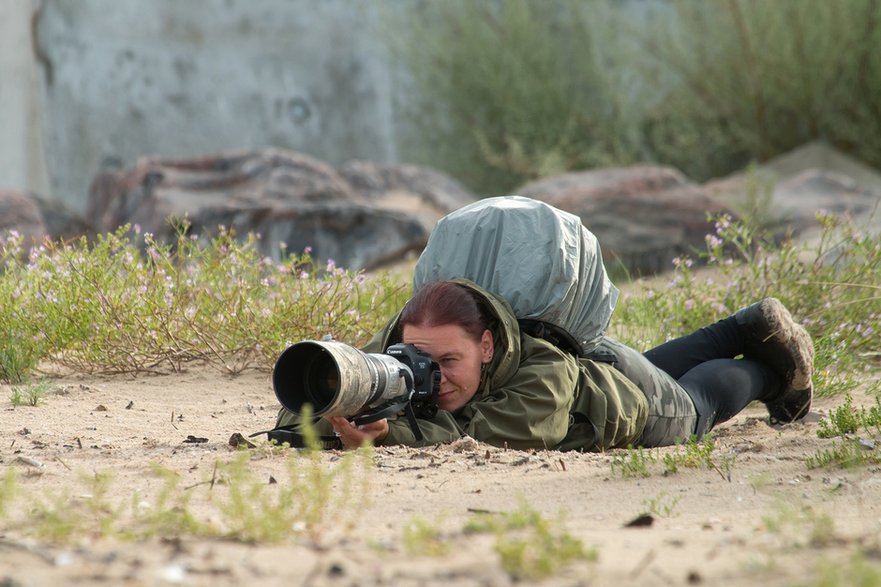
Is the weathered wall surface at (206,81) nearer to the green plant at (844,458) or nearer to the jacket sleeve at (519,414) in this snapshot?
the jacket sleeve at (519,414)

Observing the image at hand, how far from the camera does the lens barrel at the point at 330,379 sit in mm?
2760

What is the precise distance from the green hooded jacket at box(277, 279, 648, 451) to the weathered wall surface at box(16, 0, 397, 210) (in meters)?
9.41

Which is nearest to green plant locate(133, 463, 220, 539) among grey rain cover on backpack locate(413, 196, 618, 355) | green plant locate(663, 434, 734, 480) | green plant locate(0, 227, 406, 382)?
green plant locate(663, 434, 734, 480)

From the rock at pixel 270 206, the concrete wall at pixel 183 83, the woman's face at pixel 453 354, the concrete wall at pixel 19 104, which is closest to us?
the woman's face at pixel 453 354

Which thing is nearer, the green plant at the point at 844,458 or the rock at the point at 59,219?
the green plant at the point at 844,458

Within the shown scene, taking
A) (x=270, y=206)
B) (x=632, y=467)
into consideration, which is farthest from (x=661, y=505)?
(x=270, y=206)

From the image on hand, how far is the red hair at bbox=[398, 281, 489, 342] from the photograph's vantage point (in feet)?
10.1

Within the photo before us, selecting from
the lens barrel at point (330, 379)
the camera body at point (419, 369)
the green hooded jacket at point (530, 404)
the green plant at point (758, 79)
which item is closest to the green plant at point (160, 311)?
the green hooded jacket at point (530, 404)

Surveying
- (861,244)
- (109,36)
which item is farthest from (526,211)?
(109,36)

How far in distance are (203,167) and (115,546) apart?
8.26 meters

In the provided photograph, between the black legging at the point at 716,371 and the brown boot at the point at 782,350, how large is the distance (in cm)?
3

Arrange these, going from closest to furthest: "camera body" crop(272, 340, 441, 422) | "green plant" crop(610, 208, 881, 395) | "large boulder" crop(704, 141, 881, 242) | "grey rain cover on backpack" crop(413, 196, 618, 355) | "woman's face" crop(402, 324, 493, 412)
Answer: "camera body" crop(272, 340, 441, 422) < "woman's face" crop(402, 324, 493, 412) < "grey rain cover on backpack" crop(413, 196, 618, 355) < "green plant" crop(610, 208, 881, 395) < "large boulder" crop(704, 141, 881, 242)

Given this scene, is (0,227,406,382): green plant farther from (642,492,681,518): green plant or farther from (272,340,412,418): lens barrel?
(642,492,681,518): green plant

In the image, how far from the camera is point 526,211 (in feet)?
11.4
